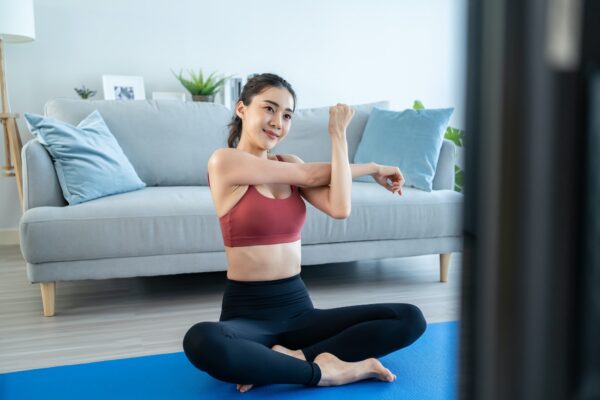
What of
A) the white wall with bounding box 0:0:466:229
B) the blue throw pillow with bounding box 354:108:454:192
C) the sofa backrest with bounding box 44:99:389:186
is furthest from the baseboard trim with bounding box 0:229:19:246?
the blue throw pillow with bounding box 354:108:454:192

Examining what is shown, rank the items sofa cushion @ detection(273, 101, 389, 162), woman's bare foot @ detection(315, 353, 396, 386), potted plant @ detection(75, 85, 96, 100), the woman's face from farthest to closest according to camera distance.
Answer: potted plant @ detection(75, 85, 96, 100), sofa cushion @ detection(273, 101, 389, 162), the woman's face, woman's bare foot @ detection(315, 353, 396, 386)

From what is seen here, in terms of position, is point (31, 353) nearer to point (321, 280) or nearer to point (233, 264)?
point (233, 264)

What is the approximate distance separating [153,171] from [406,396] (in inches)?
75.0

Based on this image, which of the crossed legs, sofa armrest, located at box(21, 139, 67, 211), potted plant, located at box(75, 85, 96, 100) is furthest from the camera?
potted plant, located at box(75, 85, 96, 100)

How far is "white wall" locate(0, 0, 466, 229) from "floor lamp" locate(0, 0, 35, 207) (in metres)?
0.30

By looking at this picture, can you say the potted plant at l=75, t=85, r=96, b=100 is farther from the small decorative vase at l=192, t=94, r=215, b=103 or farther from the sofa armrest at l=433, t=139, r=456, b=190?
the sofa armrest at l=433, t=139, r=456, b=190

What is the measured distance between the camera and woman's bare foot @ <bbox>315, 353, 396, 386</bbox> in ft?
5.49

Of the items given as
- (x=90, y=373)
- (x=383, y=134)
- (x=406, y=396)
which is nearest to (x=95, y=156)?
(x=90, y=373)

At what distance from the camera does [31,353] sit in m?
1.95

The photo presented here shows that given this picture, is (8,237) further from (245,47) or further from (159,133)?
(245,47)

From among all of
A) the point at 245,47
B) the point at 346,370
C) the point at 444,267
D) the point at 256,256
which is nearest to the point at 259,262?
the point at 256,256

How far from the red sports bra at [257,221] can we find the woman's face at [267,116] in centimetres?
15

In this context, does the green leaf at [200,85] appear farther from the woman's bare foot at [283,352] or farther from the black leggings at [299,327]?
the woman's bare foot at [283,352]

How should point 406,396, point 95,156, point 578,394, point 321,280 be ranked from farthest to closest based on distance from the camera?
1. point 321,280
2. point 95,156
3. point 406,396
4. point 578,394
